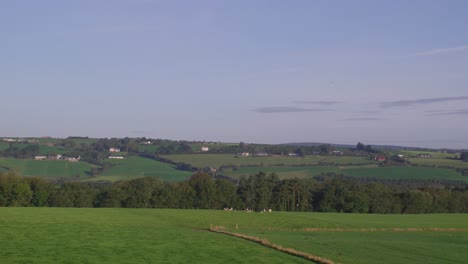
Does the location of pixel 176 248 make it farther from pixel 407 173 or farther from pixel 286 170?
pixel 286 170

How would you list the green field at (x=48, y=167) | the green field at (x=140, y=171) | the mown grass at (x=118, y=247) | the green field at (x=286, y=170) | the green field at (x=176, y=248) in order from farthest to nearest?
the green field at (x=286, y=170)
the green field at (x=140, y=171)
the green field at (x=48, y=167)
the green field at (x=176, y=248)
the mown grass at (x=118, y=247)

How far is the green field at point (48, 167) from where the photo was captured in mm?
169375

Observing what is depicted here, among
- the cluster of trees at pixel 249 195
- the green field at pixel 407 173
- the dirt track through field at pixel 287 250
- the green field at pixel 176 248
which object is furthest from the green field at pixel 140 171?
the dirt track through field at pixel 287 250

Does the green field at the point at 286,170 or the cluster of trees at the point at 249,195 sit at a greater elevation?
the green field at the point at 286,170

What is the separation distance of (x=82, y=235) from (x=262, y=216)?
35.4 m

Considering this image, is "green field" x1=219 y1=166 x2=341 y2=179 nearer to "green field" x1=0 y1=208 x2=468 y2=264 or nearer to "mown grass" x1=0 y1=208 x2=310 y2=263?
"green field" x1=0 y1=208 x2=468 y2=264

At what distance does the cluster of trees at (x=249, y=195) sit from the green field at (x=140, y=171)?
5233 centimetres

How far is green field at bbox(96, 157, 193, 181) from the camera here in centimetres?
17100

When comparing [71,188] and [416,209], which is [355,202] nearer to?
[416,209]

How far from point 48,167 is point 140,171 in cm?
2831

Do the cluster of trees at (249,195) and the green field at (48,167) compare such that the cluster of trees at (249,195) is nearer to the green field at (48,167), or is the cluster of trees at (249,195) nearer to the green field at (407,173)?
the green field at (407,173)

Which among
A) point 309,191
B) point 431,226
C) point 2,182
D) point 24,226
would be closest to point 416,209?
point 309,191

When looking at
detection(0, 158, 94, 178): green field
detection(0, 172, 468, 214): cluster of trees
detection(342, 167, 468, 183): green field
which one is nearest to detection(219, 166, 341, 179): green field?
detection(342, 167, 468, 183): green field

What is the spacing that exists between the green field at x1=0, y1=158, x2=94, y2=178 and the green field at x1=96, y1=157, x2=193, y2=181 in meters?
7.84
